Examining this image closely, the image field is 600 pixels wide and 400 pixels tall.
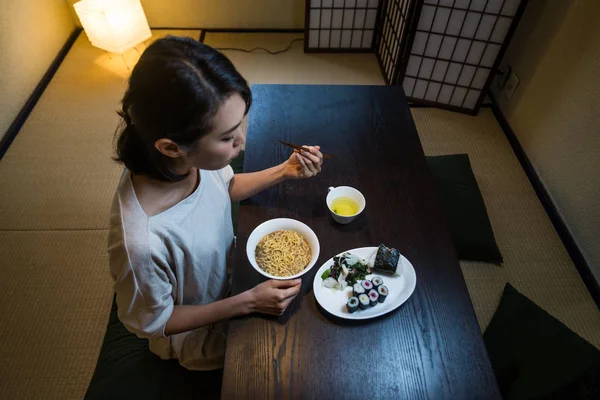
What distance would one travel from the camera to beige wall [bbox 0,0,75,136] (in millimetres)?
2699

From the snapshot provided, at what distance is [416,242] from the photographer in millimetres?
1249

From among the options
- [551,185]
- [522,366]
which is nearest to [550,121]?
[551,185]

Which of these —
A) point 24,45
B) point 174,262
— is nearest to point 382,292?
point 174,262

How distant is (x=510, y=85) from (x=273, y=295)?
8.71ft

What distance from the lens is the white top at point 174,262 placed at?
935 mm

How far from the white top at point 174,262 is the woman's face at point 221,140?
0.51 ft

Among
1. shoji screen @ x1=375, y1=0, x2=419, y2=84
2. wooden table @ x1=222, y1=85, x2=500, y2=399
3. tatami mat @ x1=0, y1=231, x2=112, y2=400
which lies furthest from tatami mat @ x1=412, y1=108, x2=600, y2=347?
tatami mat @ x1=0, y1=231, x2=112, y2=400

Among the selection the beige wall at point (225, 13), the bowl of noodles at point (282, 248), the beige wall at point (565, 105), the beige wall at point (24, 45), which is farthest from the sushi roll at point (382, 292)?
the beige wall at point (225, 13)

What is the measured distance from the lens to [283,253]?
116 centimetres

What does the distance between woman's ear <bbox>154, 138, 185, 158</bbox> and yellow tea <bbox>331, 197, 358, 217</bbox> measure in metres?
0.58

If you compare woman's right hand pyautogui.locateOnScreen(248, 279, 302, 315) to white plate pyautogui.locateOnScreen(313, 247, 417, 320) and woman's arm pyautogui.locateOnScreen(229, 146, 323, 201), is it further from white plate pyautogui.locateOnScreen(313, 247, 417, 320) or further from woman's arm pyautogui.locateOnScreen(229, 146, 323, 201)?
woman's arm pyautogui.locateOnScreen(229, 146, 323, 201)

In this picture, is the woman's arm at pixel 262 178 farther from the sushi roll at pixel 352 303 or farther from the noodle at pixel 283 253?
the sushi roll at pixel 352 303

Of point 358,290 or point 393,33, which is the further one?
point 393,33

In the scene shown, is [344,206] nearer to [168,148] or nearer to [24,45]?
[168,148]
